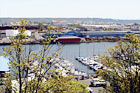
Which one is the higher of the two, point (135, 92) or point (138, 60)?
point (138, 60)

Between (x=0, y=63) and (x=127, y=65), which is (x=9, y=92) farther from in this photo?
(x=0, y=63)

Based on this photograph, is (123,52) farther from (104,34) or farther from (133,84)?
(104,34)

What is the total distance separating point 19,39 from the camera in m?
0.91

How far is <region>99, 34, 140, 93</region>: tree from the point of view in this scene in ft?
4.37

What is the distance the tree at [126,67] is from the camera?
1331mm

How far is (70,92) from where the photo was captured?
128 centimetres

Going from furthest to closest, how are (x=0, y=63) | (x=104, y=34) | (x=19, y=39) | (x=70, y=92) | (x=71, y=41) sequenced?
(x=104, y=34), (x=71, y=41), (x=0, y=63), (x=70, y=92), (x=19, y=39)

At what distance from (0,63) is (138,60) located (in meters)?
2.15

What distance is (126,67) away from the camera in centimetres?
138

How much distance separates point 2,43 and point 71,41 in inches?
129

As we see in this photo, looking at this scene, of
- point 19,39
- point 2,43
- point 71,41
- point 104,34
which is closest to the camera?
point 19,39

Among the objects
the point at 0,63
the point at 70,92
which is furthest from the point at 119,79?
the point at 0,63

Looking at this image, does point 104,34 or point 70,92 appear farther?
point 104,34

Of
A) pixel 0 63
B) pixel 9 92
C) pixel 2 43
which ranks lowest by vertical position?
pixel 2 43
